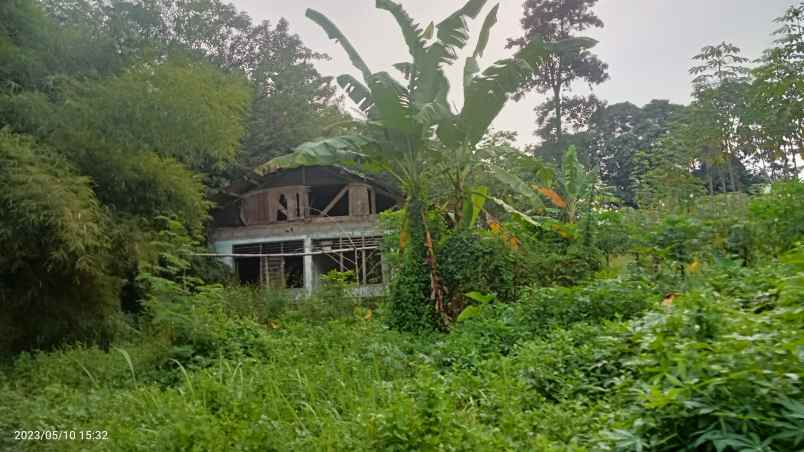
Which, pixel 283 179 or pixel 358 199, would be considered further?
pixel 283 179

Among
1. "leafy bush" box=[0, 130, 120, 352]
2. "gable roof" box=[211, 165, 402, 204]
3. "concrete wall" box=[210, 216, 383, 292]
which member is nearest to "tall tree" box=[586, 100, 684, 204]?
"gable roof" box=[211, 165, 402, 204]

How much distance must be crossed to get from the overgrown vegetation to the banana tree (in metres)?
0.03

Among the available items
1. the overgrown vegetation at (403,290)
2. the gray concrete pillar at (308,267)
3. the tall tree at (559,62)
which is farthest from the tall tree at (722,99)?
the gray concrete pillar at (308,267)

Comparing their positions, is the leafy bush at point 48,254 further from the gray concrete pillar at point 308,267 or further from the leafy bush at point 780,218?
the leafy bush at point 780,218

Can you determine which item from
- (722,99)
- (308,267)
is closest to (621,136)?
(722,99)

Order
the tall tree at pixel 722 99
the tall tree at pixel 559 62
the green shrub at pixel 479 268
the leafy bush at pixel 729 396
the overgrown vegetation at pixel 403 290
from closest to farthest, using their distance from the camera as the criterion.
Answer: the leafy bush at pixel 729 396
the overgrown vegetation at pixel 403 290
the green shrub at pixel 479 268
the tall tree at pixel 722 99
the tall tree at pixel 559 62

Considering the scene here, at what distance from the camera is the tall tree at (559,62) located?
63.8ft

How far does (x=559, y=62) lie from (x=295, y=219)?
11.4 meters

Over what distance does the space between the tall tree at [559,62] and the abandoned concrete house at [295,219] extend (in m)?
8.15

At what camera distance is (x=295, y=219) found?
1403 centimetres

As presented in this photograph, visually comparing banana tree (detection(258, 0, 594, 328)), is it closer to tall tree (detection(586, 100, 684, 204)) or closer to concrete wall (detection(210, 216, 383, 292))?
concrete wall (detection(210, 216, 383, 292))

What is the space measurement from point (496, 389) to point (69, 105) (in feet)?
22.3

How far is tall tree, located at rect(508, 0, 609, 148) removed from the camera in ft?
63.8

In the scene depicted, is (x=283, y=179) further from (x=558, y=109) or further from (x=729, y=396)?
(x=729, y=396)
